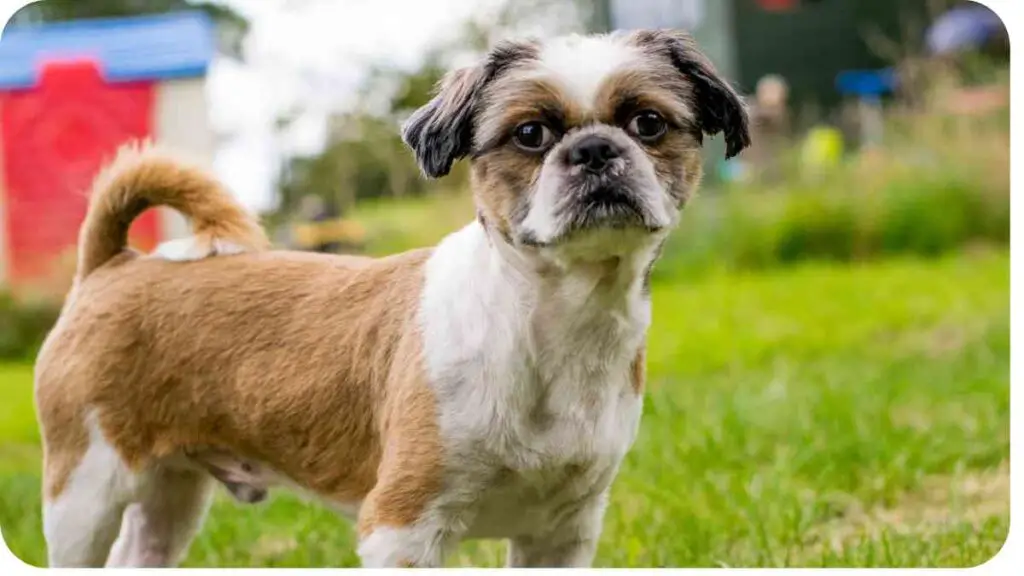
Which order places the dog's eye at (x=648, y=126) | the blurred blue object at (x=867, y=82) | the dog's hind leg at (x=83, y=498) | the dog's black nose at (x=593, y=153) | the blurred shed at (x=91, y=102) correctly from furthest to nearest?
1. the blurred blue object at (x=867, y=82)
2. the blurred shed at (x=91, y=102)
3. the dog's hind leg at (x=83, y=498)
4. the dog's eye at (x=648, y=126)
5. the dog's black nose at (x=593, y=153)

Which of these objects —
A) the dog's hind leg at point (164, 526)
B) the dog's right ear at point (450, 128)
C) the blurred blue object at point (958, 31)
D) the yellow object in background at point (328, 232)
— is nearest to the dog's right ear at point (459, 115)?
the dog's right ear at point (450, 128)

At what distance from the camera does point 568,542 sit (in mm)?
2428

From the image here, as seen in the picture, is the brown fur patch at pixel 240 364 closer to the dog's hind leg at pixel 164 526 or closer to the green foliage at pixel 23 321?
the dog's hind leg at pixel 164 526

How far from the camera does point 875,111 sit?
24.8 ft

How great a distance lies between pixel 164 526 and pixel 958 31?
19.8 feet

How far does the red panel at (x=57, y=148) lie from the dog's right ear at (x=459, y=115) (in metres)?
2.53

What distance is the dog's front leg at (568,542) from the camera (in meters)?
2.39

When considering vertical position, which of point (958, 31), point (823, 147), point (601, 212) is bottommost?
point (823, 147)

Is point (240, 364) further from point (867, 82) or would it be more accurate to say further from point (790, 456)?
point (867, 82)

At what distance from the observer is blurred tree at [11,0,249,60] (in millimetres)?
3631

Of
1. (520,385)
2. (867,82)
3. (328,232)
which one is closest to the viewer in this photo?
(520,385)

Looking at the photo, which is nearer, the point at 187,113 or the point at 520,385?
the point at 520,385

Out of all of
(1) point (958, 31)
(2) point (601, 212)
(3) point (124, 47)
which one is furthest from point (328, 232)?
(1) point (958, 31)

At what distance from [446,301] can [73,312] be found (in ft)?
3.04
